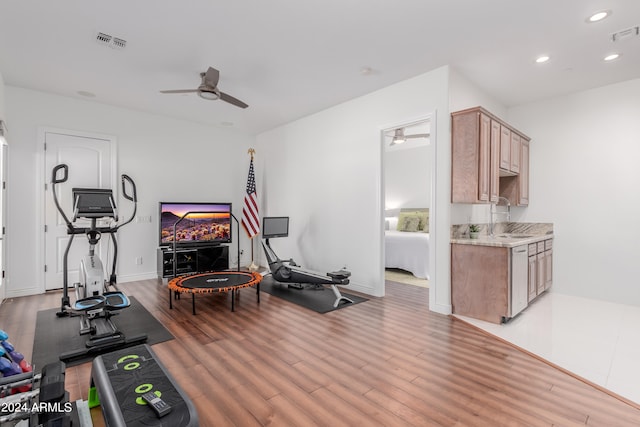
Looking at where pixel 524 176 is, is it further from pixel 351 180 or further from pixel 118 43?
pixel 118 43

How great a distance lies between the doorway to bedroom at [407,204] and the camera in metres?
5.75

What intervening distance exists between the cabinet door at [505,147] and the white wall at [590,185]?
1068 mm

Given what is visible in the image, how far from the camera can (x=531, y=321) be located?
3.57m

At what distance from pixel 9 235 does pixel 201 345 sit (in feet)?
12.4

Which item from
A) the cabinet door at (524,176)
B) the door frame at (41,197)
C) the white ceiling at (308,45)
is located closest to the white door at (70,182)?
the door frame at (41,197)

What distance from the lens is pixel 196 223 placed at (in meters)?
5.84

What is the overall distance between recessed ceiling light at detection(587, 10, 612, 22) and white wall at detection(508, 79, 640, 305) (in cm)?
210

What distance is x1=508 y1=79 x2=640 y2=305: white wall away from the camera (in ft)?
13.8

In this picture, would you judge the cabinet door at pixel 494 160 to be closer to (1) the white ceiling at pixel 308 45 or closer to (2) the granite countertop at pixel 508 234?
(2) the granite countertop at pixel 508 234

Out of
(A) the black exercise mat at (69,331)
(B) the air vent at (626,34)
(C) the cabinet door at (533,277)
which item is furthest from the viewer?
(C) the cabinet door at (533,277)

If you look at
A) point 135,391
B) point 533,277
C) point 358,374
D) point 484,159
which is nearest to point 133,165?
point 135,391

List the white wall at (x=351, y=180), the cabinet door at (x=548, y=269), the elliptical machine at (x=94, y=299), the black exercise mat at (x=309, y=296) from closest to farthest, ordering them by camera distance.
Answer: the elliptical machine at (x=94, y=299) → the white wall at (x=351, y=180) → the black exercise mat at (x=309, y=296) → the cabinet door at (x=548, y=269)

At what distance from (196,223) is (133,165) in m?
1.47

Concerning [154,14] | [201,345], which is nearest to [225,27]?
[154,14]
